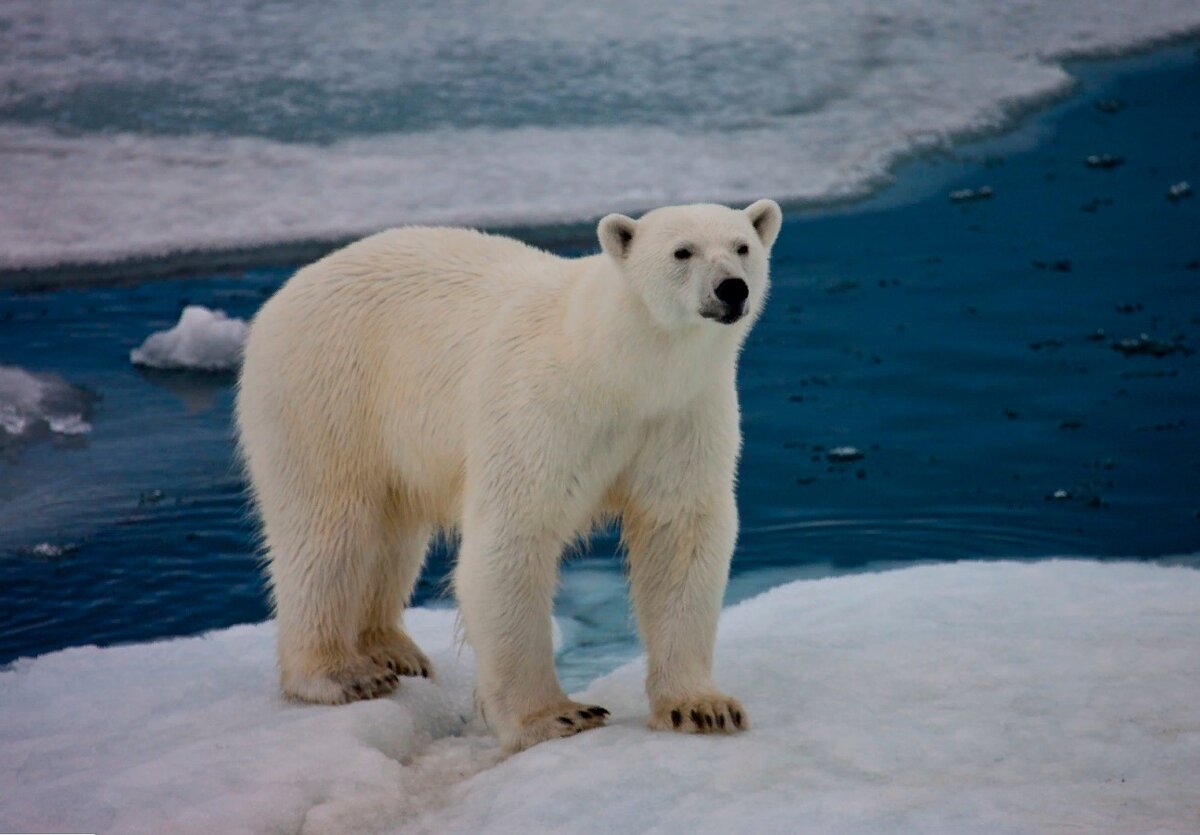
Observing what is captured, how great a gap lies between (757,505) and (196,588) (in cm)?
235

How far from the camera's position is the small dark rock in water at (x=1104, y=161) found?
33.1ft

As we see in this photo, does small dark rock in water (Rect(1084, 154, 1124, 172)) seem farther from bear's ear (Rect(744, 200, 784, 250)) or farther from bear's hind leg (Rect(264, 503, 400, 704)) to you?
bear's hind leg (Rect(264, 503, 400, 704))

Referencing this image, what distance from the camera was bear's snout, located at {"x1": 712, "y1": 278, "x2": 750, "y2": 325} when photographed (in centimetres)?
312

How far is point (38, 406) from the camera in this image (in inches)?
274

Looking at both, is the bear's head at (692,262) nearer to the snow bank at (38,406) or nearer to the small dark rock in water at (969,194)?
the snow bank at (38,406)

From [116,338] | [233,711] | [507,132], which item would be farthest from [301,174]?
[233,711]

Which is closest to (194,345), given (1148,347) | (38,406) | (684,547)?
(38,406)

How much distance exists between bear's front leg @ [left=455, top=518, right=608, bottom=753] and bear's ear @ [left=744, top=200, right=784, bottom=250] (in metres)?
0.90

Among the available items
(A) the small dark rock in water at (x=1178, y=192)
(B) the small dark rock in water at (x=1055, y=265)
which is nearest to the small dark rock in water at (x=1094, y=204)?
(A) the small dark rock in water at (x=1178, y=192)

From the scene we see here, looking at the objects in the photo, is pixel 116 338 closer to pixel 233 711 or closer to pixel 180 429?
pixel 180 429

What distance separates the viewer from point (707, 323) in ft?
10.7

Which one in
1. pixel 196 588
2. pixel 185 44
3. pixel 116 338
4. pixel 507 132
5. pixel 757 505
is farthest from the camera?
pixel 185 44

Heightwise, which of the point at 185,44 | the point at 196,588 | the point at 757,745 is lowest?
the point at 196,588

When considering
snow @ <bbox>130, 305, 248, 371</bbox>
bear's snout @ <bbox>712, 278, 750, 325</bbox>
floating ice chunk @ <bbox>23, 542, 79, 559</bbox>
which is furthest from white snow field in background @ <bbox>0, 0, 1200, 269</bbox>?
bear's snout @ <bbox>712, 278, 750, 325</bbox>
